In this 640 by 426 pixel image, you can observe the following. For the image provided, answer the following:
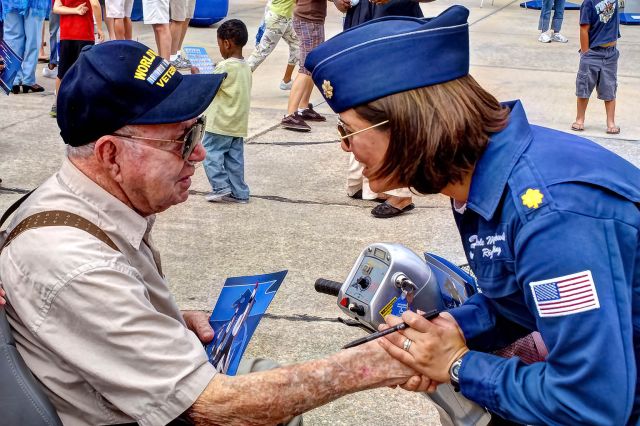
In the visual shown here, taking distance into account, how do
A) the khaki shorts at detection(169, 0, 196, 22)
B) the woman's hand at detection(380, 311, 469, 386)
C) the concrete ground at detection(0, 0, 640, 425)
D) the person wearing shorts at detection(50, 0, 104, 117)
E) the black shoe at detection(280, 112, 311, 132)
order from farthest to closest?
the khaki shorts at detection(169, 0, 196, 22), the person wearing shorts at detection(50, 0, 104, 117), the black shoe at detection(280, 112, 311, 132), the concrete ground at detection(0, 0, 640, 425), the woman's hand at detection(380, 311, 469, 386)

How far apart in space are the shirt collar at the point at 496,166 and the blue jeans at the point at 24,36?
26.7 ft

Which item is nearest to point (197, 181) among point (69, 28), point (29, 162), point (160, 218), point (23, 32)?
point (160, 218)

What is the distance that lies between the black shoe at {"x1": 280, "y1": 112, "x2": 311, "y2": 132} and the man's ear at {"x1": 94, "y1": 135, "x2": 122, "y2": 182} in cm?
577

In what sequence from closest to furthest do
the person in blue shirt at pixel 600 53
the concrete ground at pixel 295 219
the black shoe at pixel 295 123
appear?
the concrete ground at pixel 295 219 → the person in blue shirt at pixel 600 53 → the black shoe at pixel 295 123

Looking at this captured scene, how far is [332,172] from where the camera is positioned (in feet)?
22.9

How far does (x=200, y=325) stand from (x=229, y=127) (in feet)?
11.4

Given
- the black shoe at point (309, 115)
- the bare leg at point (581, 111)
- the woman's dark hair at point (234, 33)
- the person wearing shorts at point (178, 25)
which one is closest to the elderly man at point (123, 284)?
the woman's dark hair at point (234, 33)

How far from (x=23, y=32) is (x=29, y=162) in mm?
2972

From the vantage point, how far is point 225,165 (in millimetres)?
6258

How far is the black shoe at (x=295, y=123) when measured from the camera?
26.5 ft

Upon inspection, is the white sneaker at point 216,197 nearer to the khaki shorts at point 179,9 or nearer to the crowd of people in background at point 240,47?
the crowd of people in background at point 240,47

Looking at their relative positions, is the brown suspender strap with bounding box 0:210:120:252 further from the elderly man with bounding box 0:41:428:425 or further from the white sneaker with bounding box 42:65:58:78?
the white sneaker with bounding box 42:65:58:78

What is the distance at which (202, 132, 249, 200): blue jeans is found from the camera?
6.16 metres

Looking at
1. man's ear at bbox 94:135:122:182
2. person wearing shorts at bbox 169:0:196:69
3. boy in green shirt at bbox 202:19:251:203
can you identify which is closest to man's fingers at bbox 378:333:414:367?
man's ear at bbox 94:135:122:182
